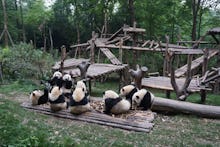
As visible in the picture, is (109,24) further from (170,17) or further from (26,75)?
(26,75)

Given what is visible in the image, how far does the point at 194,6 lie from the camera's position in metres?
18.6

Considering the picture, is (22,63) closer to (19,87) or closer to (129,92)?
(19,87)

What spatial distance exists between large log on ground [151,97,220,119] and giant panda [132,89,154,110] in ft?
0.47

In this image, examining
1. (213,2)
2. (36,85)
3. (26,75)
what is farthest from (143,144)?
(213,2)

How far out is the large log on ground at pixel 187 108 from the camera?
7.56 metres

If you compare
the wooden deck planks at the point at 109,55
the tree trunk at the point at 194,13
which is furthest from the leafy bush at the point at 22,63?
the tree trunk at the point at 194,13

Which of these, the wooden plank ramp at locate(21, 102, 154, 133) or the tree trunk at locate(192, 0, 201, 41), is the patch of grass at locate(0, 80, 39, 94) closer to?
the wooden plank ramp at locate(21, 102, 154, 133)

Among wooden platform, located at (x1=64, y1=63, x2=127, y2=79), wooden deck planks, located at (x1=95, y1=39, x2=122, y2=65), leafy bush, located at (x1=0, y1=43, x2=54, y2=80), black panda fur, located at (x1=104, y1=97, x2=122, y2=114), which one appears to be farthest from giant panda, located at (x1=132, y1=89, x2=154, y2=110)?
leafy bush, located at (x1=0, y1=43, x2=54, y2=80)

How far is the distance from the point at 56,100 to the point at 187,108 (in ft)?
11.1

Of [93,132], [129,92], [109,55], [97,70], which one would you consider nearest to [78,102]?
[93,132]

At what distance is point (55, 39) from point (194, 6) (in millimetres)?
10957

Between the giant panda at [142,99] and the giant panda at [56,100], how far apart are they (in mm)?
1860

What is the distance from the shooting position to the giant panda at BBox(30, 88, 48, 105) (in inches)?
319

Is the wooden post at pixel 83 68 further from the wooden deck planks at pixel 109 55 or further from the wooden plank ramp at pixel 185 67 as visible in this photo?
the wooden plank ramp at pixel 185 67
